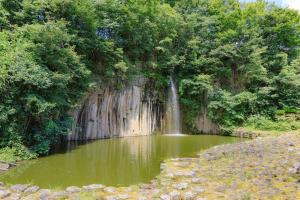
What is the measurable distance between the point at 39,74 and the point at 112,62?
19.6 ft

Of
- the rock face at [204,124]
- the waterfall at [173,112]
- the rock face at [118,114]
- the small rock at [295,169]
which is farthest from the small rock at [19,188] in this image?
the rock face at [204,124]

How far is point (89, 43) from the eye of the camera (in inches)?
522

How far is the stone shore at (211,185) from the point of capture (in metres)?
4.91

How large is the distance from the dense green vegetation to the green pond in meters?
1.21

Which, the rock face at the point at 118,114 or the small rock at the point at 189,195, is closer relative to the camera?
the small rock at the point at 189,195

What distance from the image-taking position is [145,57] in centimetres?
1736

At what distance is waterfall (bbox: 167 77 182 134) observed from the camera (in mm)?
17955

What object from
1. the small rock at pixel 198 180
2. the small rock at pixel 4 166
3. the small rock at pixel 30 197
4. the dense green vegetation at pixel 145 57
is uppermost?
the dense green vegetation at pixel 145 57

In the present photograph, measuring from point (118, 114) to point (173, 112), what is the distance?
4.56 m

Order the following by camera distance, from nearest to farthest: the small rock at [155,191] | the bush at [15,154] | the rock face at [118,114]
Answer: the small rock at [155,191] → the bush at [15,154] → the rock face at [118,114]

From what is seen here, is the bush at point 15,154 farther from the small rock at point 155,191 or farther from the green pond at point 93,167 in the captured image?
the small rock at point 155,191

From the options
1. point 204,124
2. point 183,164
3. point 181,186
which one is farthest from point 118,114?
point 181,186

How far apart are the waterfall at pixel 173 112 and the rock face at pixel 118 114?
0.68m

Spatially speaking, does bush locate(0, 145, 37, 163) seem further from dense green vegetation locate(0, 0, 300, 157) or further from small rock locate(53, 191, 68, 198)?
small rock locate(53, 191, 68, 198)
